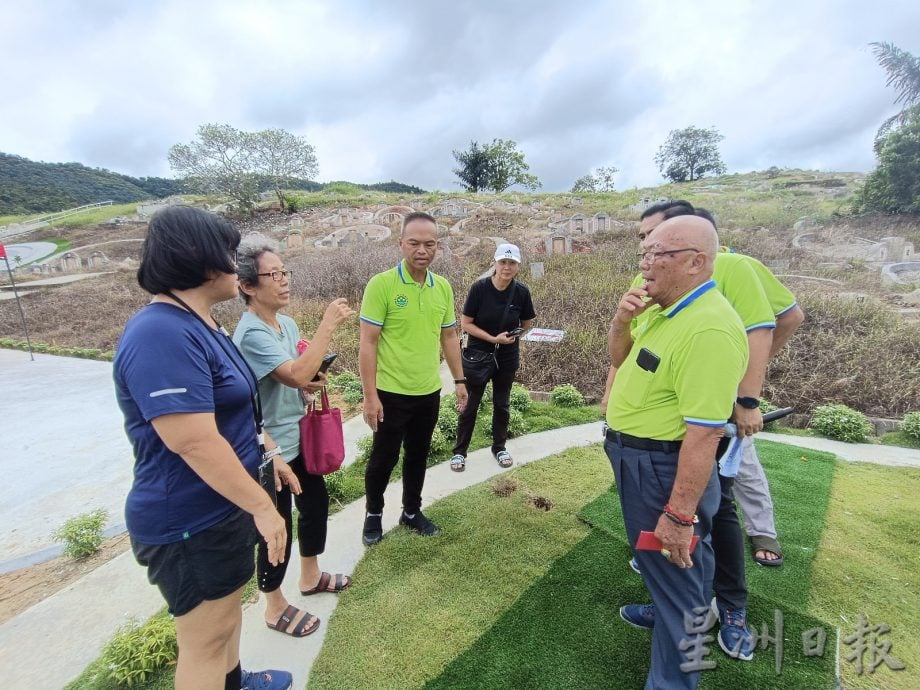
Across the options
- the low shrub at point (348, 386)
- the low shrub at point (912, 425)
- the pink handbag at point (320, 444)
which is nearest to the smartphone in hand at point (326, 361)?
the pink handbag at point (320, 444)

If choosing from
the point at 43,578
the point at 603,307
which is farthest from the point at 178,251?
the point at 603,307

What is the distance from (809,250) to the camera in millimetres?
11336

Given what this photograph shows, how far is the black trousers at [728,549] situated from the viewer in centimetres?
181

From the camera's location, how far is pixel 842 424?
4070mm

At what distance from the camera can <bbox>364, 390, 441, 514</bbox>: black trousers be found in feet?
8.09

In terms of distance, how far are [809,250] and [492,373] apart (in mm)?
12405

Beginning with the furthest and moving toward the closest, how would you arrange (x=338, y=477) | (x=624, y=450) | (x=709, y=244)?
(x=338, y=477) < (x=624, y=450) < (x=709, y=244)

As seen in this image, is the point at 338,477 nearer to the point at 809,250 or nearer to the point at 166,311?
the point at 166,311

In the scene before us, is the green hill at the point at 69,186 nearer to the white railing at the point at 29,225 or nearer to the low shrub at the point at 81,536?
the white railing at the point at 29,225

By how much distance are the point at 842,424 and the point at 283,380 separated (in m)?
5.11

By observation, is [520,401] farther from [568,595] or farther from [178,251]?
[178,251]

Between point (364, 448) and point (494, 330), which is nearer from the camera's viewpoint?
point (494, 330)

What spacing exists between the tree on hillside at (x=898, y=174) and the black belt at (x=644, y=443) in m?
17.5

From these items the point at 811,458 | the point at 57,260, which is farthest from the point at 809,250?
the point at 57,260
